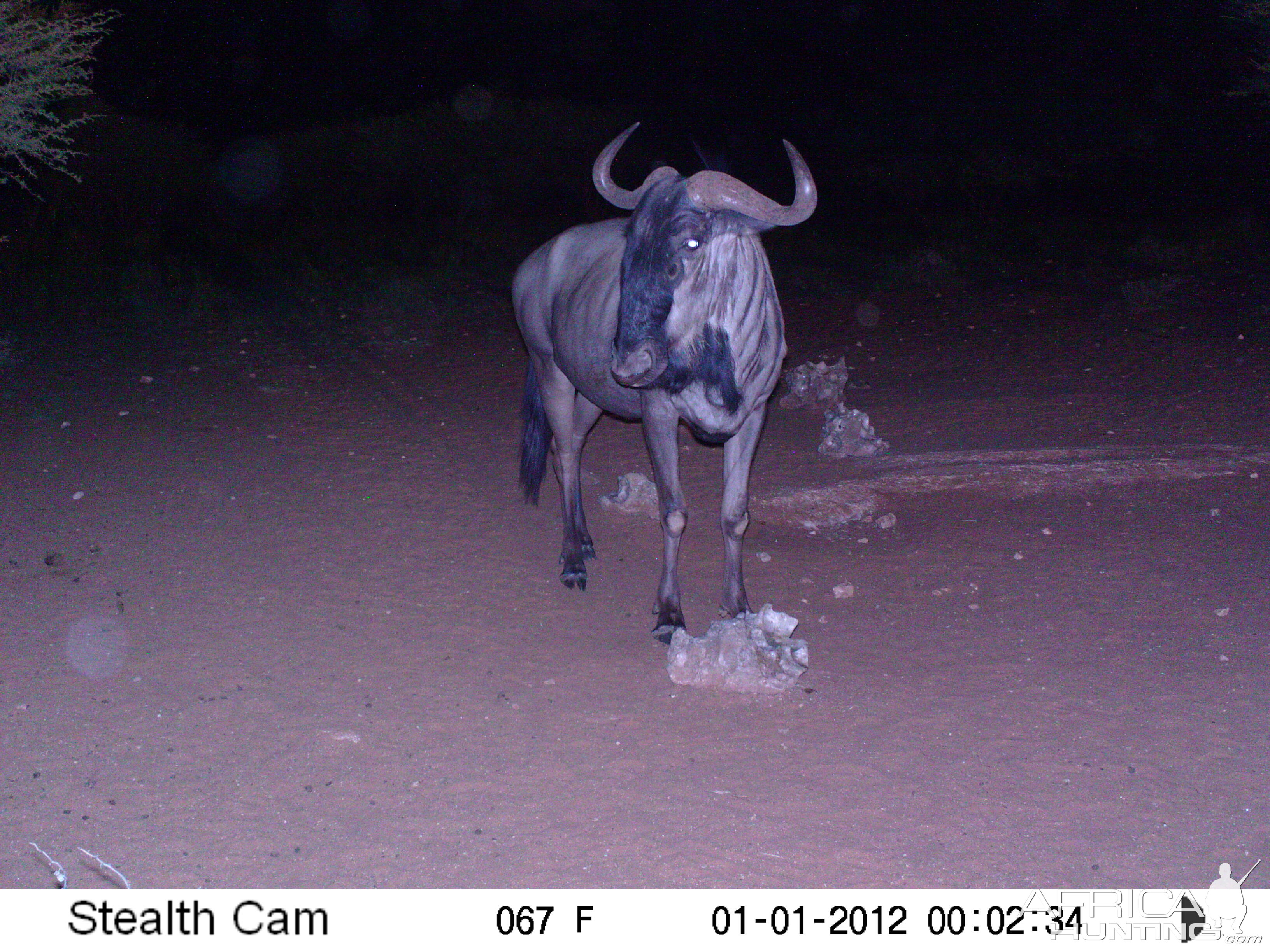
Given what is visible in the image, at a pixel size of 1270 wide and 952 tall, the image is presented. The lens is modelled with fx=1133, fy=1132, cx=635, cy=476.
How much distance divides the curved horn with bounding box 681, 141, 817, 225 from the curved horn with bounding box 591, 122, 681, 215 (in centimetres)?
32

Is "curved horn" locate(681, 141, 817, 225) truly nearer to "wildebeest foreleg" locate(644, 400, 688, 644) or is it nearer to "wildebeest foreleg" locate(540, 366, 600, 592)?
"wildebeest foreleg" locate(644, 400, 688, 644)

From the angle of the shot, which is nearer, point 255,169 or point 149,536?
point 149,536

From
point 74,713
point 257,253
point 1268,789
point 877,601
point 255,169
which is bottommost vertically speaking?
point 1268,789

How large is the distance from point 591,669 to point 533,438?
6.75 feet

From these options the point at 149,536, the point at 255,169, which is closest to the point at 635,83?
the point at 255,169

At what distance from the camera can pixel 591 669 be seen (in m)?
4.78

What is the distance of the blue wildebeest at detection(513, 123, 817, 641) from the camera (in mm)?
4488

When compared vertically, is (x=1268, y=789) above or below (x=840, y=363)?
below

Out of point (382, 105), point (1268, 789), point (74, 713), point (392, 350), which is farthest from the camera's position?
point (382, 105)

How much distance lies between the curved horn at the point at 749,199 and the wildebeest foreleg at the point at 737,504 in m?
0.97

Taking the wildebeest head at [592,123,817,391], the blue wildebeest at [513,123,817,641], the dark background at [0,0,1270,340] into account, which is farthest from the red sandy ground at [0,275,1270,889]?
the dark background at [0,0,1270,340]

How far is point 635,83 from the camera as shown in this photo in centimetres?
3083

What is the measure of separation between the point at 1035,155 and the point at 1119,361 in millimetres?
15062

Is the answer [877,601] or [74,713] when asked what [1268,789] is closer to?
[877,601]
